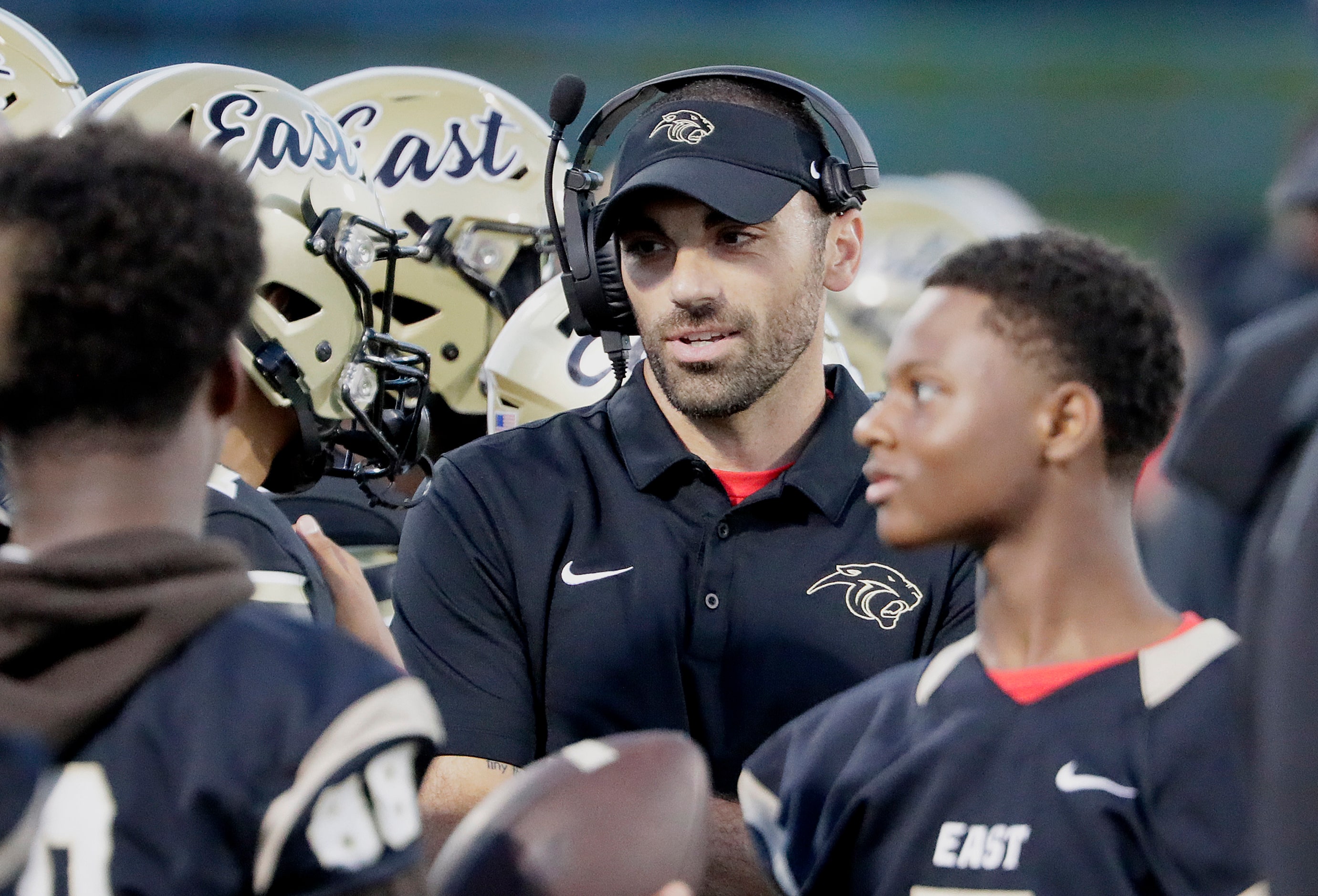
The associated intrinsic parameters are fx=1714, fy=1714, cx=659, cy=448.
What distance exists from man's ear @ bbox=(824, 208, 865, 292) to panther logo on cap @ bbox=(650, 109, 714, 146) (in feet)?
0.87

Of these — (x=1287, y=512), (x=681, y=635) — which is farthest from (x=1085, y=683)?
(x=681, y=635)

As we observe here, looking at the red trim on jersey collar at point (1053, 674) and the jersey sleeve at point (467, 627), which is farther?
the jersey sleeve at point (467, 627)

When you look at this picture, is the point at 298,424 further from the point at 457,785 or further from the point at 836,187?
the point at 836,187

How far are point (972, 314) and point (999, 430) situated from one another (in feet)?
0.48

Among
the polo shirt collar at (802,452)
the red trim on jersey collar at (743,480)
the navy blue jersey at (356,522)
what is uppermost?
the polo shirt collar at (802,452)

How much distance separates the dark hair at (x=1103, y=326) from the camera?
1.88 metres

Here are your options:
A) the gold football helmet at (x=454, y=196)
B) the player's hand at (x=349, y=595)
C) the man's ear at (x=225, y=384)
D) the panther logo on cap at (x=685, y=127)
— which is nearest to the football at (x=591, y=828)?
the man's ear at (x=225, y=384)

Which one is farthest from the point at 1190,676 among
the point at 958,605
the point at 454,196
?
the point at 454,196

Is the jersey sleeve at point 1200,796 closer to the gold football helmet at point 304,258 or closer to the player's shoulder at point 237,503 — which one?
the player's shoulder at point 237,503

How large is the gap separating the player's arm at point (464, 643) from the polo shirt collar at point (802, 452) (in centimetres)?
25

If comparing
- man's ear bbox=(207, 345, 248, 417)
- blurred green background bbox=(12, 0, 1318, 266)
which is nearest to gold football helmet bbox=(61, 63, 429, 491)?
man's ear bbox=(207, 345, 248, 417)

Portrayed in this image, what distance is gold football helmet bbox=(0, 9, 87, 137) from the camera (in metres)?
3.82

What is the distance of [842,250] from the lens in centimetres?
284

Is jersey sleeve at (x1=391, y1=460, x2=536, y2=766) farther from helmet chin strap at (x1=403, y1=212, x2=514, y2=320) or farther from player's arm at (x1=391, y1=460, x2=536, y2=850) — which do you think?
helmet chin strap at (x1=403, y1=212, x2=514, y2=320)
